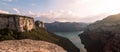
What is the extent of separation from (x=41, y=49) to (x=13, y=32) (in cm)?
10678

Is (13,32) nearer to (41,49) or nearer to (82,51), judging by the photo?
(82,51)

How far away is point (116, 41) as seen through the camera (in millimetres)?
95125

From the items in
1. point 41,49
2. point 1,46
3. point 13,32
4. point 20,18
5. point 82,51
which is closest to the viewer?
point 1,46

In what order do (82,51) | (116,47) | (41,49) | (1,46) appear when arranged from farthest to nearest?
1. (82,51)
2. (116,47)
3. (41,49)
4. (1,46)

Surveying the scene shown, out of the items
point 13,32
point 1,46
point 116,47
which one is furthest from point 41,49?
point 13,32

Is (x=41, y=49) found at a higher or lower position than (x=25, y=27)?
higher

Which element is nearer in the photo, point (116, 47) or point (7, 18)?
point (116, 47)

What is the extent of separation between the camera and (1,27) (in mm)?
115188

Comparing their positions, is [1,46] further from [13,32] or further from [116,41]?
[13,32]

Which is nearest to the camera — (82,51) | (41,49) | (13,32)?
(41,49)

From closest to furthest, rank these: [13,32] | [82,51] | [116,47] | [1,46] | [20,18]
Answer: [1,46], [116,47], [13,32], [20,18], [82,51]

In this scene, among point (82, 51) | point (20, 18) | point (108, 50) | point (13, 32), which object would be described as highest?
point (20, 18)

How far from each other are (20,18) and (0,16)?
1290 cm

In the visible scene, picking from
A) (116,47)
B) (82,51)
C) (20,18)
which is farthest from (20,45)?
(82,51)
